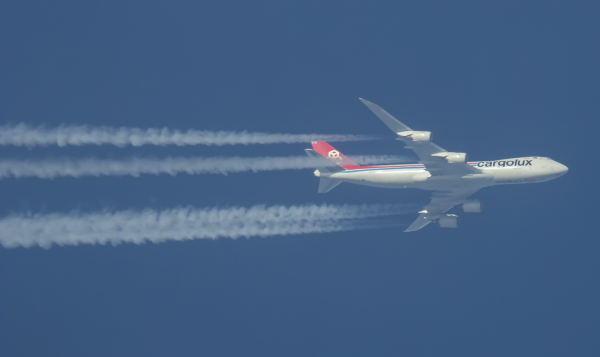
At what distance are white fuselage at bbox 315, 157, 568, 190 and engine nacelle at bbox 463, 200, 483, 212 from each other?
2.54 meters

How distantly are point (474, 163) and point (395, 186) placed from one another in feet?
19.3

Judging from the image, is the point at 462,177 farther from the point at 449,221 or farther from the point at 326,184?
the point at 326,184

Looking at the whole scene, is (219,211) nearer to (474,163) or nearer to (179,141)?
(179,141)

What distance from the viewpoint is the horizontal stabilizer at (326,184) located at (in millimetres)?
56656

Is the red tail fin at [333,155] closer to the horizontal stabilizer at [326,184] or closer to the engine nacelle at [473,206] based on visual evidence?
the horizontal stabilizer at [326,184]

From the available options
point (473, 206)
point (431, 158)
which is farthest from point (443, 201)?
point (431, 158)

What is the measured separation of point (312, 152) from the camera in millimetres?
55812

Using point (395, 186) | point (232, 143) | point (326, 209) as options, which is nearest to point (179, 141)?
point (232, 143)

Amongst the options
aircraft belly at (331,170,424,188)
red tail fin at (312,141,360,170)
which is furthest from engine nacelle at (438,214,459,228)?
red tail fin at (312,141,360,170)

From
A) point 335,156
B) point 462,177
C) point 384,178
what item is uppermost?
point 335,156

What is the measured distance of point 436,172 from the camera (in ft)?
178

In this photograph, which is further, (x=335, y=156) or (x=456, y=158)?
(x=335, y=156)

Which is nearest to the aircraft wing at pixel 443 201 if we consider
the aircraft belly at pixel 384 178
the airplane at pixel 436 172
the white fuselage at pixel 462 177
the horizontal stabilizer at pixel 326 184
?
the airplane at pixel 436 172

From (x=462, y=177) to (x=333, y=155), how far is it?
993 cm
